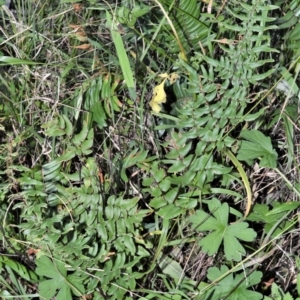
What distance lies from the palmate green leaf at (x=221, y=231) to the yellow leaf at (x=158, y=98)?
32 cm

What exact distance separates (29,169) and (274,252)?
0.76 metres

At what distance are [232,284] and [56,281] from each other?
1.63ft

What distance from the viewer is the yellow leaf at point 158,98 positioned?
1.96m

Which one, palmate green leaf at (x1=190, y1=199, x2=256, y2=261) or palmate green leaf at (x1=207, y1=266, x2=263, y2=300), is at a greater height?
palmate green leaf at (x1=190, y1=199, x2=256, y2=261)

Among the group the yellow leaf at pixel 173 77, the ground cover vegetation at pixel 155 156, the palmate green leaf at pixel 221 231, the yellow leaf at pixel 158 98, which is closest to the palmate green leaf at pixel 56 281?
the ground cover vegetation at pixel 155 156

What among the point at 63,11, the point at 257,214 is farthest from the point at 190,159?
the point at 63,11

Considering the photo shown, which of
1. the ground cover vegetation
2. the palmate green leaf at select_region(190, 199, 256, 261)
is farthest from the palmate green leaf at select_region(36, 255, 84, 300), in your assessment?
the palmate green leaf at select_region(190, 199, 256, 261)

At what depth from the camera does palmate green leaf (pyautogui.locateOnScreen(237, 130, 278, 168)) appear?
1.88 m

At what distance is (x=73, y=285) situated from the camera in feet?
6.09

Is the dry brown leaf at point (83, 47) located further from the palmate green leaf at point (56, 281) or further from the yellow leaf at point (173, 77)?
the palmate green leaf at point (56, 281)

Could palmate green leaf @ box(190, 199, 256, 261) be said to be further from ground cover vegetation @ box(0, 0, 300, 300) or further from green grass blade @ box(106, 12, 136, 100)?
green grass blade @ box(106, 12, 136, 100)

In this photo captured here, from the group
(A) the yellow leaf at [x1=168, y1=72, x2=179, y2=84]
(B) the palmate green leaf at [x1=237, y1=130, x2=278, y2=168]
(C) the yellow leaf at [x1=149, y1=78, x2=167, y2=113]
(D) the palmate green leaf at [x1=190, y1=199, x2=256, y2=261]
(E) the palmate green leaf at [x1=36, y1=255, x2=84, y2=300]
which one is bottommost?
(E) the palmate green leaf at [x1=36, y1=255, x2=84, y2=300]

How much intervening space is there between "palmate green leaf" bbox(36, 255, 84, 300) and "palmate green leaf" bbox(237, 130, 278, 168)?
23.0 inches

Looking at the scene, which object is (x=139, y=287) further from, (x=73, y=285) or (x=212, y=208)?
(x=212, y=208)
